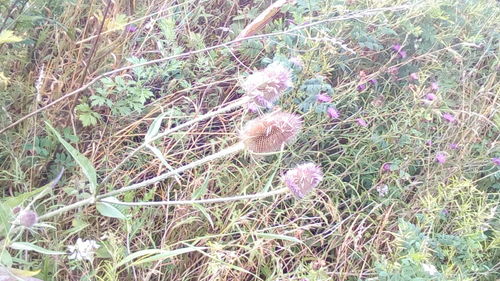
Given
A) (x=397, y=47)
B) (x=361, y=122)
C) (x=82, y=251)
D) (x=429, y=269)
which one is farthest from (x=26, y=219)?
(x=397, y=47)

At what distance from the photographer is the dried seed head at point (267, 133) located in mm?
1252

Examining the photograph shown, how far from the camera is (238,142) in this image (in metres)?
1.54

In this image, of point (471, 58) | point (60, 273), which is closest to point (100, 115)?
point (60, 273)

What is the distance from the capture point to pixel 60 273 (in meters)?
1.41

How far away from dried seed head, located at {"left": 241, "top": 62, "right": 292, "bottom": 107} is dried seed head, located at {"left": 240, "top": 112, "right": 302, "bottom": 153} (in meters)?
0.05

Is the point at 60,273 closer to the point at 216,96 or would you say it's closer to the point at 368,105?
the point at 216,96

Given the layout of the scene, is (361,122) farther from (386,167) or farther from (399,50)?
(399,50)

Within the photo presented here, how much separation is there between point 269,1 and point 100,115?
0.97 metres

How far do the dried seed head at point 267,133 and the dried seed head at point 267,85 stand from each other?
47 mm

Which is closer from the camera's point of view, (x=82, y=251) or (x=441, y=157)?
(x=82, y=251)

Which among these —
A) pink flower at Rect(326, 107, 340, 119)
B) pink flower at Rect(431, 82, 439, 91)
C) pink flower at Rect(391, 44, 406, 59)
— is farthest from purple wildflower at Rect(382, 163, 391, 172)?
pink flower at Rect(391, 44, 406, 59)

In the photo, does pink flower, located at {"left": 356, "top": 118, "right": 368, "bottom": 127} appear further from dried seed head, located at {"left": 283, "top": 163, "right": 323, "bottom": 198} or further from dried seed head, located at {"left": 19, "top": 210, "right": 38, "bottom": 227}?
dried seed head, located at {"left": 19, "top": 210, "right": 38, "bottom": 227}

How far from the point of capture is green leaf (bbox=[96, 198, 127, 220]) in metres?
1.17

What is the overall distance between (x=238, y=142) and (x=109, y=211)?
1.60ft
